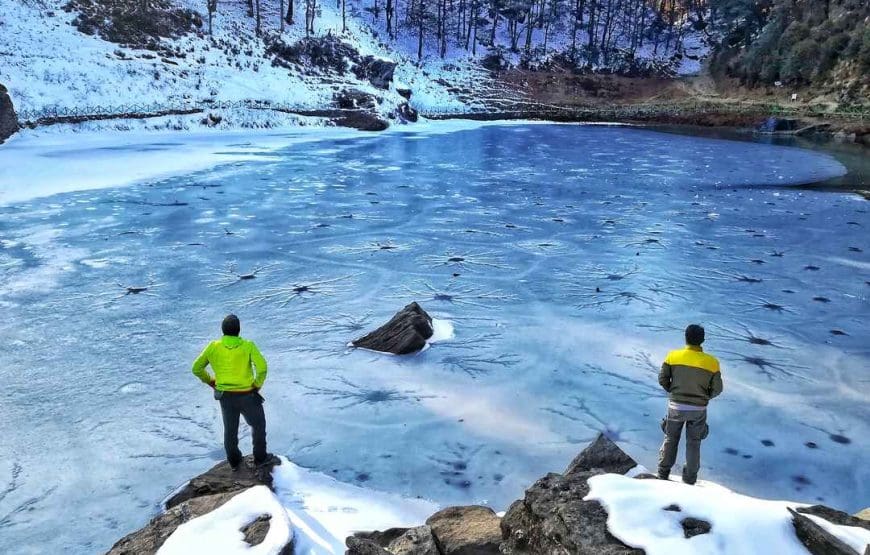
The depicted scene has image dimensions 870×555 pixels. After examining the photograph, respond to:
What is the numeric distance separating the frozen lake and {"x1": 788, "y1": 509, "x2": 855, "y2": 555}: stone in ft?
6.37

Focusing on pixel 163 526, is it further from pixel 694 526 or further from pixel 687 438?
pixel 687 438

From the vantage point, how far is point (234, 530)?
3652 millimetres

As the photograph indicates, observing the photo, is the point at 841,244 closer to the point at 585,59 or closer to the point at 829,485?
the point at 829,485

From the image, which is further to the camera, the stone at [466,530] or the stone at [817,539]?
the stone at [466,530]

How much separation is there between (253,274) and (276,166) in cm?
1249

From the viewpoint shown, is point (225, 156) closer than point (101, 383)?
No

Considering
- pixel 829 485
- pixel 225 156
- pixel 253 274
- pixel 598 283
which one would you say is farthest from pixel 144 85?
pixel 829 485

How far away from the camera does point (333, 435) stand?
5656mm

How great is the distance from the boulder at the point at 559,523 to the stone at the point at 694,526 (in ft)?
1.06

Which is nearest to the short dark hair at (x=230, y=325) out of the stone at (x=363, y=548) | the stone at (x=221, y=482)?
the stone at (x=221, y=482)

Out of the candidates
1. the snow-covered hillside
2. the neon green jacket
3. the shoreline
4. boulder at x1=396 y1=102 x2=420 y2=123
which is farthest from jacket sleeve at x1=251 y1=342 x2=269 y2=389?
boulder at x1=396 y1=102 x2=420 y2=123

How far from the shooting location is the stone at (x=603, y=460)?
4.44 m

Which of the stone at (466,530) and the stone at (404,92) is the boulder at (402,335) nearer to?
the stone at (466,530)

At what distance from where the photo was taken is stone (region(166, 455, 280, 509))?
4410 mm
